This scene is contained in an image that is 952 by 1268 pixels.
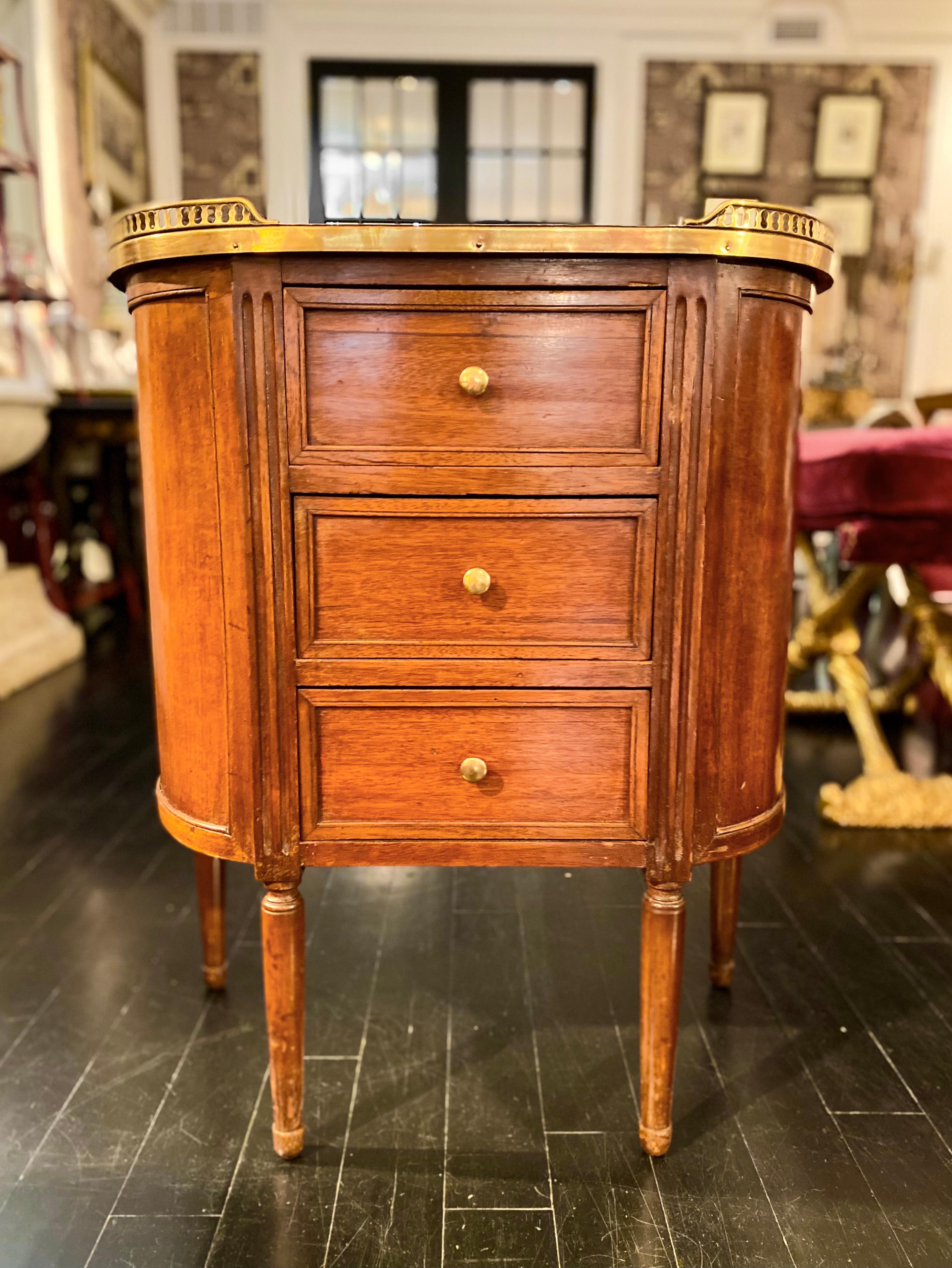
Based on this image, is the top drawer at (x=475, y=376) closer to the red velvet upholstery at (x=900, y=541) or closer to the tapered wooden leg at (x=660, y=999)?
the tapered wooden leg at (x=660, y=999)

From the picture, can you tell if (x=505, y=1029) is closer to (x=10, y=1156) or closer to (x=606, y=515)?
(x=10, y=1156)

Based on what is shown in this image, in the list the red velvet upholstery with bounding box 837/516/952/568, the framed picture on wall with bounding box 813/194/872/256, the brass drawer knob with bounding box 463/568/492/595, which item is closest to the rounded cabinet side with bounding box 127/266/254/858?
the brass drawer knob with bounding box 463/568/492/595

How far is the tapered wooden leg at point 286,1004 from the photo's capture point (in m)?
1.13

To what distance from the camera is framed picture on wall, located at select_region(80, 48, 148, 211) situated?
213 inches

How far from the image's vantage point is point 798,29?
639cm

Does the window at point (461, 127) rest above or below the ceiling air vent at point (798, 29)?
below

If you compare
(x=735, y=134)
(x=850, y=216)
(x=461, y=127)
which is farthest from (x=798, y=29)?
(x=461, y=127)

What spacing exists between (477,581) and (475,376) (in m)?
0.22

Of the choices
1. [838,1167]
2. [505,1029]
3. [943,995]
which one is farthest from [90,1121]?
[943,995]

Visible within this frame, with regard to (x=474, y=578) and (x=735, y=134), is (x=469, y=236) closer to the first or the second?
(x=474, y=578)

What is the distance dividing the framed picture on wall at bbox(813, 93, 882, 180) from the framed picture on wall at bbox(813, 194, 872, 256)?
0.14 metres

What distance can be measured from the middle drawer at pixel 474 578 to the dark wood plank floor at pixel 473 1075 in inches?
25.0

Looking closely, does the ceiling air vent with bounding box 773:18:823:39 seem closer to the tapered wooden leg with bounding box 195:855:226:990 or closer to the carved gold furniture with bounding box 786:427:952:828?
the carved gold furniture with bounding box 786:427:952:828

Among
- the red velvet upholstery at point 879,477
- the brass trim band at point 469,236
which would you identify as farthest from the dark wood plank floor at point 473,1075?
the brass trim band at point 469,236
